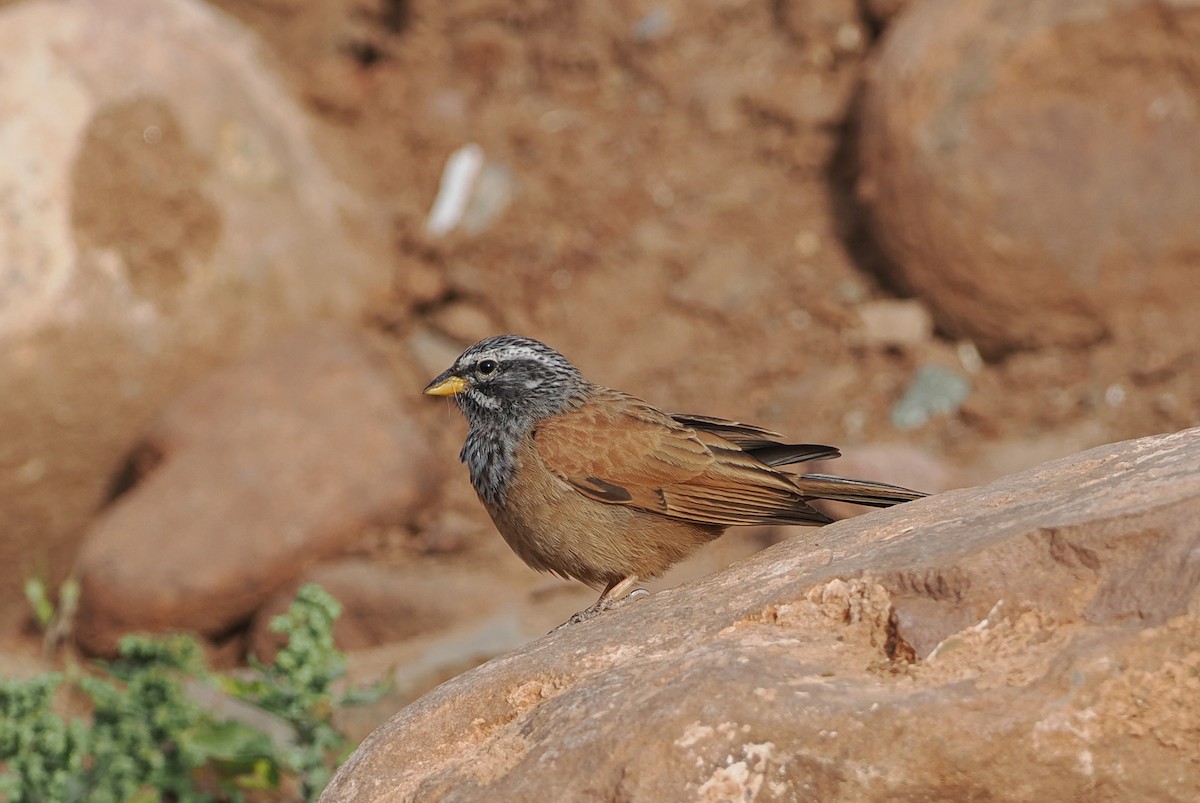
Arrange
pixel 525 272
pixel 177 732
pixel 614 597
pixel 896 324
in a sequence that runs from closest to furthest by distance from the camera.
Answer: pixel 614 597, pixel 177 732, pixel 896 324, pixel 525 272

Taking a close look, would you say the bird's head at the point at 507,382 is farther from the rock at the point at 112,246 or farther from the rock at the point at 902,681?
the rock at the point at 112,246

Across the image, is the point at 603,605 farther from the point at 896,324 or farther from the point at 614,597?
the point at 896,324

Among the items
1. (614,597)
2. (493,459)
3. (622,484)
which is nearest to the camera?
(614,597)

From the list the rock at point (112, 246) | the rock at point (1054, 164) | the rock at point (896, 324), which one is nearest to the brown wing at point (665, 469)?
the rock at point (1054, 164)

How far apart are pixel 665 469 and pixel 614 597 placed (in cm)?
57

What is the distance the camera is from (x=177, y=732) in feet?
19.5

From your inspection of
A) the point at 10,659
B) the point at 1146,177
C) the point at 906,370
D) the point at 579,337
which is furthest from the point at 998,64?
the point at 10,659

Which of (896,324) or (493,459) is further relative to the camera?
(896,324)

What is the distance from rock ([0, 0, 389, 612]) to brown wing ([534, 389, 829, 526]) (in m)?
4.72

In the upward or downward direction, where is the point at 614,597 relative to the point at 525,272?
downward

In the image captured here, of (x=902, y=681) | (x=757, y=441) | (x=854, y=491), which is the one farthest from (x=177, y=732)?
(x=902, y=681)

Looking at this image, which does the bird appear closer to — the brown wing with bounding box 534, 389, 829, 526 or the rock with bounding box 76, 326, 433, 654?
the brown wing with bounding box 534, 389, 829, 526

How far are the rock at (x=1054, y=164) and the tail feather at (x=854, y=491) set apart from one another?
4453mm

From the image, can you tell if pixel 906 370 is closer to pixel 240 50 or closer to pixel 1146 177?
pixel 1146 177
